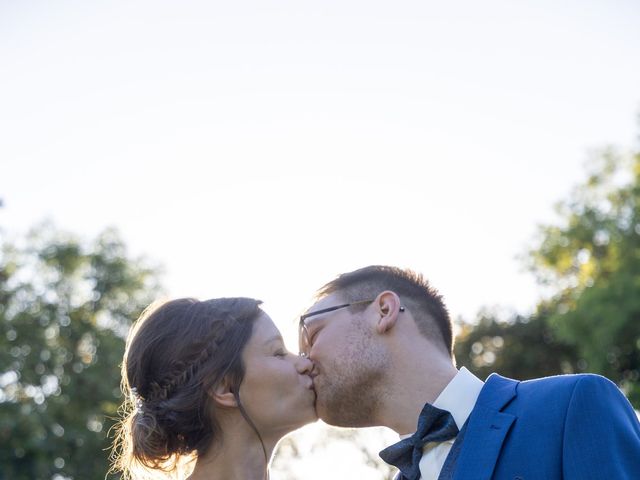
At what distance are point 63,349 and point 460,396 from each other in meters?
32.3

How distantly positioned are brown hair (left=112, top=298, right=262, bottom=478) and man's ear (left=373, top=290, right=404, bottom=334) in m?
0.71

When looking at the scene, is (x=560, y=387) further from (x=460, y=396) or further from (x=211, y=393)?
(x=211, y=393)

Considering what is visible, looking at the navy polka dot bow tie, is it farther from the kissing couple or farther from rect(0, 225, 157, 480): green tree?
rect(0, 225, 157, 480): green tree

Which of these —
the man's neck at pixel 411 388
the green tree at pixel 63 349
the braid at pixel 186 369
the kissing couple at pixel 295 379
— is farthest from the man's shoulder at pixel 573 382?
the green tree at pixel 63 349

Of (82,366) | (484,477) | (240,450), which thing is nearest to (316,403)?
(240,450)

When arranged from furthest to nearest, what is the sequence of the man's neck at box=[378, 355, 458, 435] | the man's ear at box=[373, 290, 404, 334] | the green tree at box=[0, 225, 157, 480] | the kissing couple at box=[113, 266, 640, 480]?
1. the green tree at box=[0, 225, 157, 480]
2. the man's ear at box=[373, 290, 404, 334]
3. the man's neck at box=[378, 355, 458, 435]
4. the kissing couple at box=[113, 266, 640, 480]

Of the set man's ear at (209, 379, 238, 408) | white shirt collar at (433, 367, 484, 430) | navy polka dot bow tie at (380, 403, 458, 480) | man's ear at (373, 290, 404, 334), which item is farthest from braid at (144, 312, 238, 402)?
white shirt collar at (433, 367, 484, 430)

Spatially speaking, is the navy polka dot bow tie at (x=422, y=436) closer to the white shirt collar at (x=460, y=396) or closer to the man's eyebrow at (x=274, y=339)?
the white shirt collar at (x=460, y=396)

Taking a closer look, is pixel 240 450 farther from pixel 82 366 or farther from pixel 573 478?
pixel 82 366

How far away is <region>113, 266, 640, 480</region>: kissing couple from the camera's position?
4414mm

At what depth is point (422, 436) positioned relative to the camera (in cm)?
420

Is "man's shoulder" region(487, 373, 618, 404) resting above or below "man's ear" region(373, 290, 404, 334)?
below

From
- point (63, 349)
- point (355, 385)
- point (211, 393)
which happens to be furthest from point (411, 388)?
point (63, 349)

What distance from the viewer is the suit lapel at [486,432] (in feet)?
12.5
